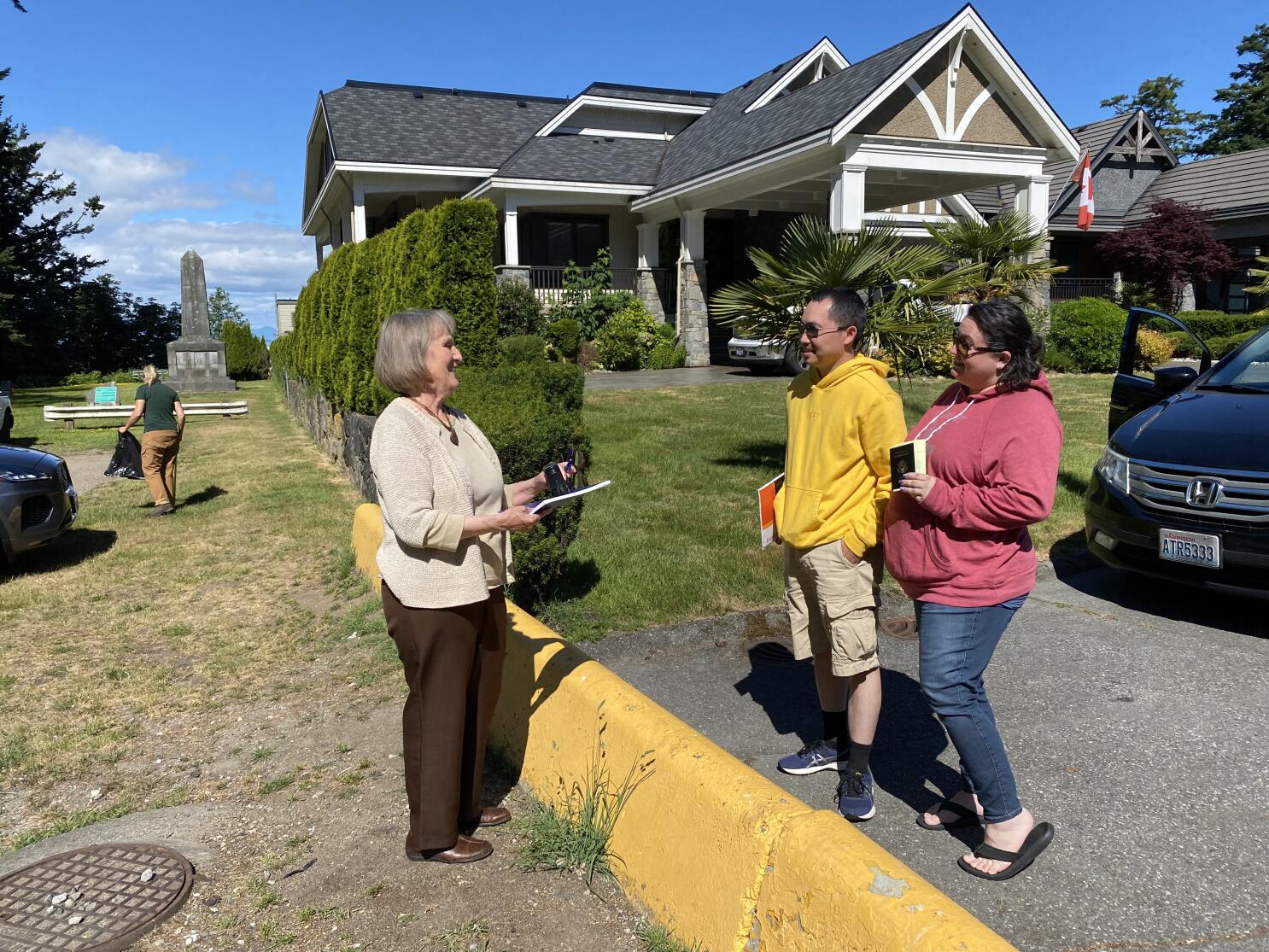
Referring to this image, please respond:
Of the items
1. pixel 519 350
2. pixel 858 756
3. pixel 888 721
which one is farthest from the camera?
pixel 519 350

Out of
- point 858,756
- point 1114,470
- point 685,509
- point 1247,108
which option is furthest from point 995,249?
point 1247,108

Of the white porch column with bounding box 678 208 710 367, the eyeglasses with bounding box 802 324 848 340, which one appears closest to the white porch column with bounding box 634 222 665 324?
the white porch column with bounding box 678 208 710 367

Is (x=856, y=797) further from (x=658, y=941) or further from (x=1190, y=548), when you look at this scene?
(x=1190, y=548)

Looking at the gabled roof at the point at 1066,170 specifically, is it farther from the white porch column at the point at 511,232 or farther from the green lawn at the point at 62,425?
the green lawn at the point at 62,425

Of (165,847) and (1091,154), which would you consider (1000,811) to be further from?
(1091,154)

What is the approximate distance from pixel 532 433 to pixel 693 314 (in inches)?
670

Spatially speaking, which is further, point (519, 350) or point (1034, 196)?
point (1034, 196)

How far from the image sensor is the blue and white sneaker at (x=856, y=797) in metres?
3.44

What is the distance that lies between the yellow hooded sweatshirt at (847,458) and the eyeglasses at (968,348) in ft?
1.14

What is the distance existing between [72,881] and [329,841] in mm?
835

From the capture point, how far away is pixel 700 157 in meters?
21.9

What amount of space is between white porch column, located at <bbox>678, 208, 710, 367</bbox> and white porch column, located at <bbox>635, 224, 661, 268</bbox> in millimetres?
1571

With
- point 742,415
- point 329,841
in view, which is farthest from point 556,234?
point 329,841

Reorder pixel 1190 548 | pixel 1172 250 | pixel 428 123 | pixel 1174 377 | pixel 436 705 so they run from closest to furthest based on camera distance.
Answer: pixel 436 705, pixel 1190 548, pixel 1174 377, pixel 428 123, pixel 1172 250
